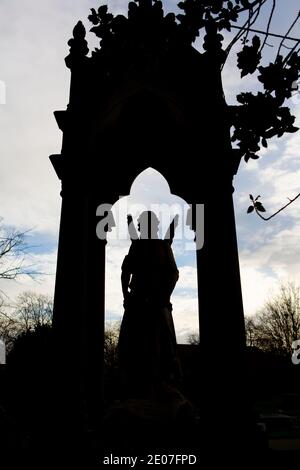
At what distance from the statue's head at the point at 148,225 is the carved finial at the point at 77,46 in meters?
3.32

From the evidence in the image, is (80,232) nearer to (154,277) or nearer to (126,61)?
(154,277)

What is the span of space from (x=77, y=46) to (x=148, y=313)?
520 cm

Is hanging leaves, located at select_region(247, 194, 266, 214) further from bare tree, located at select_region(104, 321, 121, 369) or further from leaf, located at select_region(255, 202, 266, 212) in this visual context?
bare tree, located at select_region(104, 321, 121, 369)

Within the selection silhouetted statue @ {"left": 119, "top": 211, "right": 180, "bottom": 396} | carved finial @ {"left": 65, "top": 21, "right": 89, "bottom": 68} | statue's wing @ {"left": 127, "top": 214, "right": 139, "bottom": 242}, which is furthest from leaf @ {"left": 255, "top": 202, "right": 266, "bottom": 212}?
carved finial @ {"left": 65, "top": 21, "right": 89, "bottom": 68}

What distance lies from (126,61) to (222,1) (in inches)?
159

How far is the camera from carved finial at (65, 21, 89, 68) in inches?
301

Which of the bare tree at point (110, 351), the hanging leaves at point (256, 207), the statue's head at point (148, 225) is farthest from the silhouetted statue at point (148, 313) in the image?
the bare tree at point (110, 351)

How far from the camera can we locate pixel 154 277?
6387mm

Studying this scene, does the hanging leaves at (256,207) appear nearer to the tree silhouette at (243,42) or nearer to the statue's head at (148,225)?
the tree silhouette at (243,42)

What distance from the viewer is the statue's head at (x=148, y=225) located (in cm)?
672

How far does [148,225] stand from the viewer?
22.1 ft

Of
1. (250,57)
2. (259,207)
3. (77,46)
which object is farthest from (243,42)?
(77,46)

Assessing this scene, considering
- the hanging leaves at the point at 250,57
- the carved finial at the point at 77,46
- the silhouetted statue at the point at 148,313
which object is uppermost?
the carved finial at the point at 77,46

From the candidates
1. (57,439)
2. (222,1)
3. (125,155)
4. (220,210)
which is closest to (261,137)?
(222,1)
